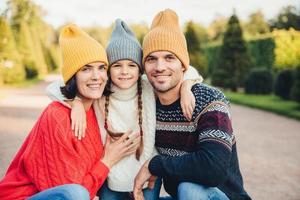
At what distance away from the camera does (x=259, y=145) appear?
8.99 m

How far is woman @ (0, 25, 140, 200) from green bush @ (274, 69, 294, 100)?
14434 millimetres

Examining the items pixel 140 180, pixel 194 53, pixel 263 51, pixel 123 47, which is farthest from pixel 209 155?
pixel 263 51

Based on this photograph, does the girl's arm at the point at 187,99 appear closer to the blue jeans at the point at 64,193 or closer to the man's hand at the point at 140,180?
the man's hand at the point at 140,180

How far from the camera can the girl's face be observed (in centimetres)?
334

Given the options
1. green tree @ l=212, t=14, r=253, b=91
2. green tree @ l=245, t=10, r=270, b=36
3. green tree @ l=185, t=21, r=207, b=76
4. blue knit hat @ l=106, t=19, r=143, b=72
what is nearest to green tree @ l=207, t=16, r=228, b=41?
green tree @ l=245, t=10, r=270, b=36

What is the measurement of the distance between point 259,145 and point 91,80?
6587 mm

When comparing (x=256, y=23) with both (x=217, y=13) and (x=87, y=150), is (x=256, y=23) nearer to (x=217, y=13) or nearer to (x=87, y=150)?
(x=217, y=13)

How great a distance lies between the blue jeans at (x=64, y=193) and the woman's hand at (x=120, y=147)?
17.5 inches

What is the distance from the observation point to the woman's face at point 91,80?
125 inches

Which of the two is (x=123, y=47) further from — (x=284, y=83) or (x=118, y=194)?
(x=284, y=83)

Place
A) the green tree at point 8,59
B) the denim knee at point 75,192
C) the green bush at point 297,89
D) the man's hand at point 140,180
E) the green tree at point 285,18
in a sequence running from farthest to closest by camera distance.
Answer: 1. the green tree at point 285,18
2. the green tree at point 8,59
3. the green bush at point 297,89
4. the man's hand at point 140,180
5. the denim knee at point 75,192

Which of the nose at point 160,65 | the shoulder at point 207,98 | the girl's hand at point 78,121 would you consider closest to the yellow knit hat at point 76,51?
the girl's hand at point 78,121

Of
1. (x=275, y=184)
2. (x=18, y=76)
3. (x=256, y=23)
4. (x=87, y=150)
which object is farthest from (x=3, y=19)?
(x=256, y=23)

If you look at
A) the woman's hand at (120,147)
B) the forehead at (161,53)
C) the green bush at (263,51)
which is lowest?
the green bush at (263,51)
